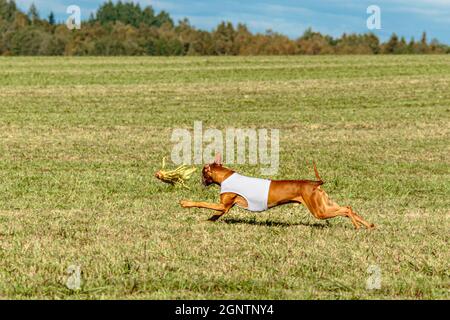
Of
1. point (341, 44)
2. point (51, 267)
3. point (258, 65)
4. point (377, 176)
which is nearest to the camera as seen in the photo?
point (51, 267)

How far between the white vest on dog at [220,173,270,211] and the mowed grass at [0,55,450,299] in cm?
41

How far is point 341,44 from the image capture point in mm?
111375

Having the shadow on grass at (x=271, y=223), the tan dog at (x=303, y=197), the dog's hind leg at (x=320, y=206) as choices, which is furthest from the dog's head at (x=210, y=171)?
the dog's hind leg at (x=320, y=206)

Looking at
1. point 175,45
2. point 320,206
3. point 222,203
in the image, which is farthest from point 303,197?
point 175,45

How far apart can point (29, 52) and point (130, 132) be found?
260ft

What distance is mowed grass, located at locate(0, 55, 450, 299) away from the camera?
816 cm

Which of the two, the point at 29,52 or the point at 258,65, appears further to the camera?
the point at 29,52

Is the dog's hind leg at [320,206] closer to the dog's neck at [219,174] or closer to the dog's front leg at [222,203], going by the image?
the dog's front leg at [222,203]

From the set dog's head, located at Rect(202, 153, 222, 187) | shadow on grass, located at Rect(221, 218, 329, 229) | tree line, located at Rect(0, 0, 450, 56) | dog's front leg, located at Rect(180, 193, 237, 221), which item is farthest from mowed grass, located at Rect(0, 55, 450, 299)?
tree line, located at Rect(0, 0, 450, 56)

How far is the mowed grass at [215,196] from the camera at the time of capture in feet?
26.8

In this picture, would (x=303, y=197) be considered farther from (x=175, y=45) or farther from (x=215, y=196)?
(x=175, y=45)

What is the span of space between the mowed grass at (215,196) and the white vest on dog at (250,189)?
0.41 meters

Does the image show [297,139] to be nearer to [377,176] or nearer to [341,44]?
[377,176]
